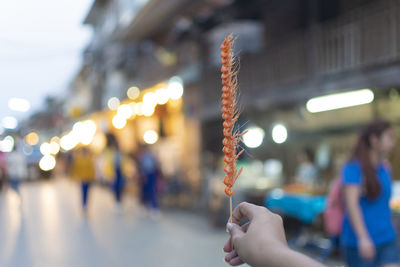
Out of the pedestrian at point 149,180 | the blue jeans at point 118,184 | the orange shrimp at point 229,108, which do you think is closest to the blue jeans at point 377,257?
the orange shrimp at point 229,108

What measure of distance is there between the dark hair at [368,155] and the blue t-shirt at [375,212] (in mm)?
45

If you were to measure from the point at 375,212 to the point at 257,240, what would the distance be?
2.78 meters

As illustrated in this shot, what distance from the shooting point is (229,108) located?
135 cm

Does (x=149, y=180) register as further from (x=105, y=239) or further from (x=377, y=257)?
(x=377, y=257)

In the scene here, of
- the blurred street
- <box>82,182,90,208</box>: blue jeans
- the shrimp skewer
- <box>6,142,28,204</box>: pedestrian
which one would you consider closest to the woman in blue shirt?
the shrimp skewer

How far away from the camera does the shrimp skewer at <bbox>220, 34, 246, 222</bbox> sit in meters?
1.33

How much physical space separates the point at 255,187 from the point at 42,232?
17.3 feet

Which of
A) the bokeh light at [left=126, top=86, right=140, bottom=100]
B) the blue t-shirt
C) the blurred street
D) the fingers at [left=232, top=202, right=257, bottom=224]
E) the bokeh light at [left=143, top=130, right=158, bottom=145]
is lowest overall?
the blurred street

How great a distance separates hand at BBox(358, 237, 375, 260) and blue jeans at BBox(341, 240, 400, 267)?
0.18ft

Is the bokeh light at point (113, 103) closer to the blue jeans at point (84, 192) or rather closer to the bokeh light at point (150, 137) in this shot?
the bokeh light at point (150, 137)

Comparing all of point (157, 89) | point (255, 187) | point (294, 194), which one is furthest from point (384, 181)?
point (157, 89)

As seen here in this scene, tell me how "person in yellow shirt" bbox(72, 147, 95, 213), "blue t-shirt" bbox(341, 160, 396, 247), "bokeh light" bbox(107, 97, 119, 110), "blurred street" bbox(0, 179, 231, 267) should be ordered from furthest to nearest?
"bokeh light" bbox(107, 97, 119, 110) < "person in yellow shirt" bbox(72, 147, 95, 213) < "blurred street" bbox(0, 179, 231, 267) < "blue t-shirt" bbox(341, 160, 396, 247)

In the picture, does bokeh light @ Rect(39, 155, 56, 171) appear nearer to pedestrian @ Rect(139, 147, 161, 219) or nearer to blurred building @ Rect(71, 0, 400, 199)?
blurred building @ Rect(71, 0, 400, 199)

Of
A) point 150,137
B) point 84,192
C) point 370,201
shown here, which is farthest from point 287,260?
point 150,137
